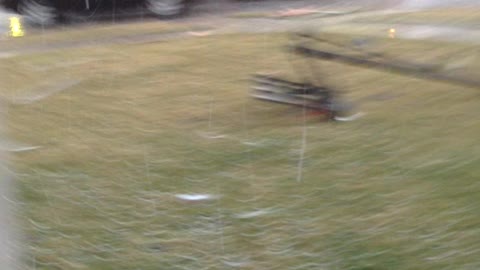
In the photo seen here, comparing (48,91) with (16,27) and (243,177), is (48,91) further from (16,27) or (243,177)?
(16,27)

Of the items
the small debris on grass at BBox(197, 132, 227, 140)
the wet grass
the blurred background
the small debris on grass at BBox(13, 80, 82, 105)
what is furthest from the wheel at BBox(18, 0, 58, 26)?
the small debris on grass at BBox(197, 132, 227, 140)

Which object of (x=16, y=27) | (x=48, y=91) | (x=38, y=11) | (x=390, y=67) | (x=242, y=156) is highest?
(x=390, y=67)

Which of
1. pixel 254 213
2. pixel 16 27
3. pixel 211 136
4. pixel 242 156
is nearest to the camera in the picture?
pixel 254 213

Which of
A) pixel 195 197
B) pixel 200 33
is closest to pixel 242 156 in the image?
pixel 195 197

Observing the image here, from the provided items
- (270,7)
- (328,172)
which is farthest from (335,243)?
(270,7)

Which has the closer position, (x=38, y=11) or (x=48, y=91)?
(x=48, y=91)

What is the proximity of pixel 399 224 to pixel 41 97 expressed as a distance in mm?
4684

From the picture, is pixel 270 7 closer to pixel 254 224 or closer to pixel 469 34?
pixel 469 34

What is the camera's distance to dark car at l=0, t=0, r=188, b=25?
13.3 meters

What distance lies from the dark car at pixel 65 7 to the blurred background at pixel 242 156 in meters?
2.65

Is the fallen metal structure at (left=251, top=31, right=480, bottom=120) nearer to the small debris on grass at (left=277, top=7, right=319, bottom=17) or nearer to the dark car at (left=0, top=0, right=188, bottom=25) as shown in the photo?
the small debris on grass at (left=277, top=7, right=319, bottom=17)

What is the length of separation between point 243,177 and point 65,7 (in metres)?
9.09

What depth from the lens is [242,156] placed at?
561 centimetres

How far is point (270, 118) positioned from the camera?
6754 millimetres
